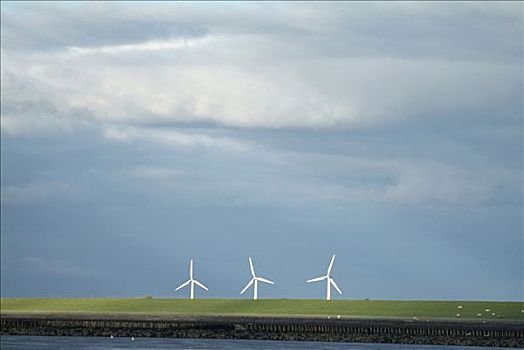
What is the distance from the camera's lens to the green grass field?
16250 centimetres

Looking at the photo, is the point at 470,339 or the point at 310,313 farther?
the point at 310,313

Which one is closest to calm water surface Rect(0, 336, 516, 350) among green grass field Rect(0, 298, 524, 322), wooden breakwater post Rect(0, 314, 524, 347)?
wooden breakwater post Rect(0, 314, 524, 347)

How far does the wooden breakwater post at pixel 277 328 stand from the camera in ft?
418

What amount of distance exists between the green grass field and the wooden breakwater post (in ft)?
56.4

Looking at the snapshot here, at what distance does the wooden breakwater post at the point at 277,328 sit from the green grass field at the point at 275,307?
17206 millimetres

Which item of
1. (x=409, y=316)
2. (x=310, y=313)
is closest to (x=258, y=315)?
(x=310, y=313)

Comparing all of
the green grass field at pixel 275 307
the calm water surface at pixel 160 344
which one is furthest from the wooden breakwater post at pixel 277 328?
the green grass field at pixel 275 307

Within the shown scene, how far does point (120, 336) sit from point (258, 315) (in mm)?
26368

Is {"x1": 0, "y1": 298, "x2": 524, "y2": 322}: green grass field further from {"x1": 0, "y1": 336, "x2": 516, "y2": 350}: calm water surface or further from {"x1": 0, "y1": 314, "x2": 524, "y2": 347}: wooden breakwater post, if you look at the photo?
{"x1": 0, "y1": 336, "x2": 516, "y2": 350}: calm water surface

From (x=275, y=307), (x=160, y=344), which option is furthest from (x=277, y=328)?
(x=275, y=307)

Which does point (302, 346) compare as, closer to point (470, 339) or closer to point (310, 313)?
point (470, 339)

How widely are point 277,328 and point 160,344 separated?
770 inches

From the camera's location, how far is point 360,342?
131m

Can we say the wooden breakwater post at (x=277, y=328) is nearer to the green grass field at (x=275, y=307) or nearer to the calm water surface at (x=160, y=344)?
the calm water surface at (x=160, y=344)
